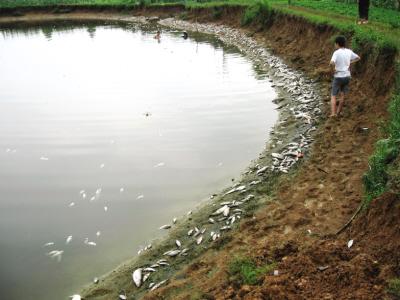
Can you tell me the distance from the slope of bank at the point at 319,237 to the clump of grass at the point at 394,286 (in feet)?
0.30

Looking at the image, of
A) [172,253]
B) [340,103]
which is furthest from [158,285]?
[340,103]

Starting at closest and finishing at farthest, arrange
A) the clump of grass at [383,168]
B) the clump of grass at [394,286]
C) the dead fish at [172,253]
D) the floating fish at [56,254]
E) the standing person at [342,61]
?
1. the clump of grass at [394,286]
2. the clump of grass at [383,168]
3. the dead fish at [172,253]
4. the floating fish at [56,254]
5. the standing person at [342,61]

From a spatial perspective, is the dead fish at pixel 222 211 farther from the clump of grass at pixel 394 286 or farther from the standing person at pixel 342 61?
the standing person at pixel 342 61

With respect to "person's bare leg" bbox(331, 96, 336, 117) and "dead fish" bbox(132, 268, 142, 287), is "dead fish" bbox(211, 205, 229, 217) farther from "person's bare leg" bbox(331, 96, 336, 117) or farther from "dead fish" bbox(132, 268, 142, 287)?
"person's bare leg" bbox(331, 96, 336, 117)

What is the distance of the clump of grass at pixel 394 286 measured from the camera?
5.88 m

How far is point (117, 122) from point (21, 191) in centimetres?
670

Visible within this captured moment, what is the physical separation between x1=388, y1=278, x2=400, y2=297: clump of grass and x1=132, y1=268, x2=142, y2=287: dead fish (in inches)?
208

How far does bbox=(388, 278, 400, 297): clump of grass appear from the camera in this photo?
5879 millimetres

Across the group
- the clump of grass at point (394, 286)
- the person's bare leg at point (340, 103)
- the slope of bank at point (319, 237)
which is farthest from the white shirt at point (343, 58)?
the clump of grass at point (394, 286)

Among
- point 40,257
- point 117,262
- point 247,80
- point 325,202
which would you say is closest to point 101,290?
point 117,262

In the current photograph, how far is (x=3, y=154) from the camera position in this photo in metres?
16.7

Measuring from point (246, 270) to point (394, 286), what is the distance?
275 centimetres

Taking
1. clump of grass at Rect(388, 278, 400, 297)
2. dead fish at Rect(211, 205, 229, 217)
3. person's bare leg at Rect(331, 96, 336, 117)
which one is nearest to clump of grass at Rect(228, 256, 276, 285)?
clump of grass at Rect(388, 278, 400, 297)

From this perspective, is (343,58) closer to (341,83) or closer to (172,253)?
(341,83)
